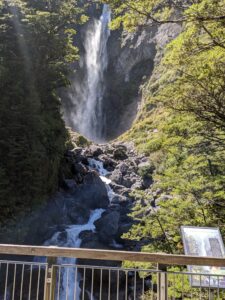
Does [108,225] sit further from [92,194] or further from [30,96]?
[30,96]

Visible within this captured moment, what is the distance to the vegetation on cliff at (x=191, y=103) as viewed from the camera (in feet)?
17.6

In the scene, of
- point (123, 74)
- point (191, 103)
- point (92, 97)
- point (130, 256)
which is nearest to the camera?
point (130, 256)

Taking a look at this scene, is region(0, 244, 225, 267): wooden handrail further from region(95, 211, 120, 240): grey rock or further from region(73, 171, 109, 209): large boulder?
region(73, 171, 109, 209): large boulder

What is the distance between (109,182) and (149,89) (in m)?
20.5

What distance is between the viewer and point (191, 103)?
7.79 meters

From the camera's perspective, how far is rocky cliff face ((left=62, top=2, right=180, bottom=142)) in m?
46.7

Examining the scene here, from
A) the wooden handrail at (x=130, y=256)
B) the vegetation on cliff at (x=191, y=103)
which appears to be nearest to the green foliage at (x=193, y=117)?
the vegetation on cliff at (x=191, y=103)

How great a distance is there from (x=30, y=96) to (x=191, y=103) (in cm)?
1087

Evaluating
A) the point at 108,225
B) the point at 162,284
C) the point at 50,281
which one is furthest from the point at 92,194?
the point at 162,284

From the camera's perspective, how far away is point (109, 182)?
25.3 meters

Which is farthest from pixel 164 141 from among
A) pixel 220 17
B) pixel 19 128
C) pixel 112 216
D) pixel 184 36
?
pixel 112 216

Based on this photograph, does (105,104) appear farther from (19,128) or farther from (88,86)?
(19,128)

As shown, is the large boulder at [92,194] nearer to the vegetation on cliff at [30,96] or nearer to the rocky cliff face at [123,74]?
the vegetation on cliff at [30,96]

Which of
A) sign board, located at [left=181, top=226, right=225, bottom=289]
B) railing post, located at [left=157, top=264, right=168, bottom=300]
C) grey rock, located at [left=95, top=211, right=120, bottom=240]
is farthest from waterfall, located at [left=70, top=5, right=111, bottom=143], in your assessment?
railing post, located at [left=157, top=264, right=168, bottom=300]
